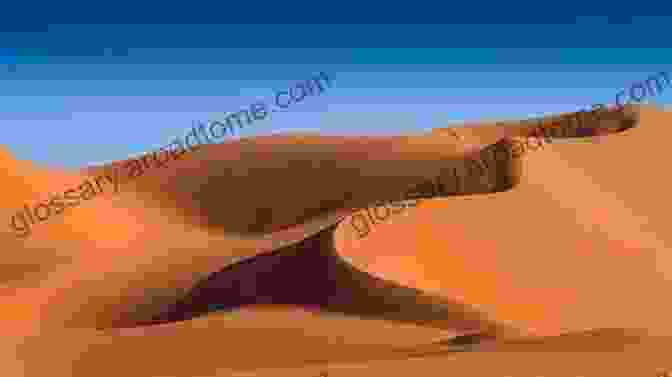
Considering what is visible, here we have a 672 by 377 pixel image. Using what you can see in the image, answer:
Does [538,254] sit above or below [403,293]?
above

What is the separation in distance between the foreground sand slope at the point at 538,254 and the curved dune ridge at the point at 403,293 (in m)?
0.04

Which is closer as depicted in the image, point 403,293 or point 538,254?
point 403,293

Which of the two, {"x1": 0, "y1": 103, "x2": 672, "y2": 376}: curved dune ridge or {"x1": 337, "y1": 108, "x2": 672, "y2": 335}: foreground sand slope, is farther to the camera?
{"x1": 337, "y1": 108, "x2": 672, "y2": 335}: foreground sand slope

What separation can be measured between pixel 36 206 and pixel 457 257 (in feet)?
42.9

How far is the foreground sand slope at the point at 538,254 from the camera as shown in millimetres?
13477

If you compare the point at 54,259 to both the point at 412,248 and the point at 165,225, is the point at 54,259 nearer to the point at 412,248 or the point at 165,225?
the point at 165,225

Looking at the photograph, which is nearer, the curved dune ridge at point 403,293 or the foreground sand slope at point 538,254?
the curved dune ridge at point 403,293

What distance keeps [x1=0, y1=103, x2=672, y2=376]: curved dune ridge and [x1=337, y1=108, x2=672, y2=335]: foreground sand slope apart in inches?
1.5

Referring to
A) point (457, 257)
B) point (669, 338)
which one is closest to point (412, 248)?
point (457, 257)

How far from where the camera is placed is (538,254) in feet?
50.5

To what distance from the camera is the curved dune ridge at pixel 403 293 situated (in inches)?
310

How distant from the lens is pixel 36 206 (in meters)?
23.6

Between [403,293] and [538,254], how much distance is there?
3950 mm

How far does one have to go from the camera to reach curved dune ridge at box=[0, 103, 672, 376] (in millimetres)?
7883
